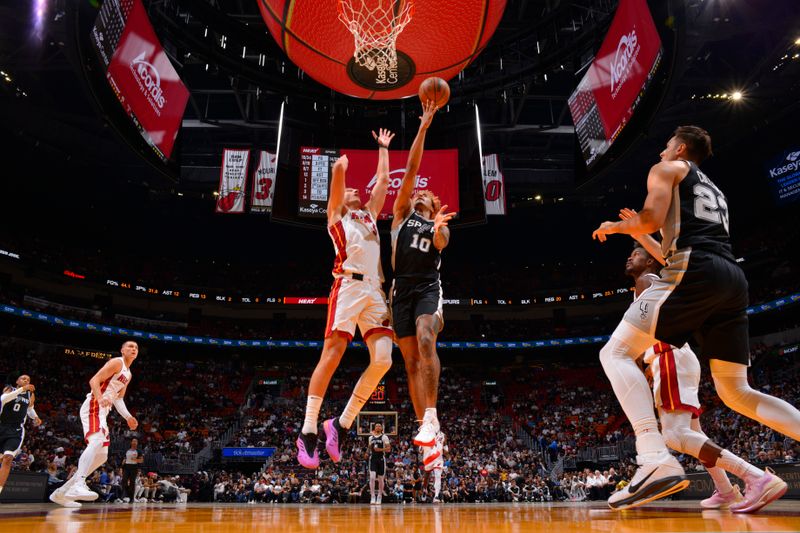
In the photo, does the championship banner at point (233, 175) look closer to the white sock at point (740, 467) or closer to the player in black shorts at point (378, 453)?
the player in black shorts at point (378, 453)

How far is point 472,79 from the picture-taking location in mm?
14094

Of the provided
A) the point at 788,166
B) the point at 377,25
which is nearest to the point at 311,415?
the point at 377,25

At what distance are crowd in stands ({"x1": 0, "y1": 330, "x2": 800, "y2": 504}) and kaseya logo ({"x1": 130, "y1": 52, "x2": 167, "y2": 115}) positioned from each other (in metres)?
8.05

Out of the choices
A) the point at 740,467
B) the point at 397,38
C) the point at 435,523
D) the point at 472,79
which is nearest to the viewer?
the point at 435,523

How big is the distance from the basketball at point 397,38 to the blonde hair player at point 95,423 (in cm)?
367

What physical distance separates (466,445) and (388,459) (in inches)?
154

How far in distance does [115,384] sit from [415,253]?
426 cm

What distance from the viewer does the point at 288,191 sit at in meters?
12.1

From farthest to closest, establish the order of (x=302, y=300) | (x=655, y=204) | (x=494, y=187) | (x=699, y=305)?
(x=302, y=300), (x=494, y=187), (x=655, y=204), (x=699, y=305)

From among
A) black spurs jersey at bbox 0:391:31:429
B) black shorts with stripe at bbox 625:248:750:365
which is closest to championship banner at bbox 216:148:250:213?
black spurs jersey at bbox 0:391:31:429

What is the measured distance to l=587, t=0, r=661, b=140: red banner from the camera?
8.57 meters

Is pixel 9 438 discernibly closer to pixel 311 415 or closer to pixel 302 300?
pixel 311 415

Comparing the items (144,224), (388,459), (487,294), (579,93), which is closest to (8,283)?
(144,224)

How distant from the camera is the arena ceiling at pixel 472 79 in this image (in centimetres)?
1233
